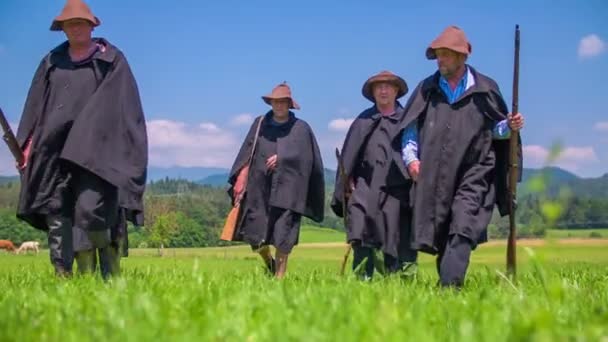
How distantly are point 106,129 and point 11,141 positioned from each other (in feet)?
2.82

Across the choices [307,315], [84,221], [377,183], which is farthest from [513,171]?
[307,315]

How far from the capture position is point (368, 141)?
10.2 m

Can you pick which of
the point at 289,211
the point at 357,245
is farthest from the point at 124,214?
the point at 289,211

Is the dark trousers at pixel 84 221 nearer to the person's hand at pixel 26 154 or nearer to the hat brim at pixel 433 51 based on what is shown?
the person's hand at pixel 26 154

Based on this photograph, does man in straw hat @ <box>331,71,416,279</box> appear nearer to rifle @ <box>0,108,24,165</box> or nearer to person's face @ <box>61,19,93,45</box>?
person's face @ <box>61,19,93,45</box>

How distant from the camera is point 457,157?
289 inches

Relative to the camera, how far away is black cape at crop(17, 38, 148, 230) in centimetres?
734

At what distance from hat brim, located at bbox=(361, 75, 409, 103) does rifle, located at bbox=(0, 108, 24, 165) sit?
434 centimetres

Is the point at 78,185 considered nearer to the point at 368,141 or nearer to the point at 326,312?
the point at 368,141

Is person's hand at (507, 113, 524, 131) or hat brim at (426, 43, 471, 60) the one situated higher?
hat brim at (426, 43, 471, 60)

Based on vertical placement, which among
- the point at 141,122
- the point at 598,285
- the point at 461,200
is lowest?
the point at 598,285

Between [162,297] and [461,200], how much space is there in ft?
12.6

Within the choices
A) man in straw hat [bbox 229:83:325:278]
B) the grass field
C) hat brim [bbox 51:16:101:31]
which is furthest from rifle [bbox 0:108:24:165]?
man in straw hat [bbox 229:83:325:278]

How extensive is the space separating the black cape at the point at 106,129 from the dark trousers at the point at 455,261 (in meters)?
2.67
